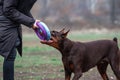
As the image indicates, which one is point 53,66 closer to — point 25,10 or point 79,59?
point 79,59

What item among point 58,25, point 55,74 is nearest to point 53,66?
point 55,74

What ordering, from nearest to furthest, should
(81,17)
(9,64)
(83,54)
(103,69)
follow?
(9,64) → (83,54) → (103,69) → (81,17)

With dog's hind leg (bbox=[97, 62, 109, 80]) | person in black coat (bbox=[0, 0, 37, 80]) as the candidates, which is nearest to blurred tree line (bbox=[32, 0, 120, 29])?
dog's hind leg (bbox=[97, 62, 109, 80])

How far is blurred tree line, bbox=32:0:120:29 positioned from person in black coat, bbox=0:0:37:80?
32.9m

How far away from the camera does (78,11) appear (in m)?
47.4

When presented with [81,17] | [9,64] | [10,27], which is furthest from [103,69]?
[81,17]

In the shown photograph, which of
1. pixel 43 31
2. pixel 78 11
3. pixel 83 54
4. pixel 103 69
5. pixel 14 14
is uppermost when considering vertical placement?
pixel 14 14

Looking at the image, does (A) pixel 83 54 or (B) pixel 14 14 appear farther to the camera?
(A) pixel 83 54

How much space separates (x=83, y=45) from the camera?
10.7 metres

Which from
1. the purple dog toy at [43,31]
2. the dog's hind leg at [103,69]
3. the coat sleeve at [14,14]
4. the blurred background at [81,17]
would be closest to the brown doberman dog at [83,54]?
the dog's hind leg at [103,69]

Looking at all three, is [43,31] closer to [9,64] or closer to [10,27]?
[10,27]

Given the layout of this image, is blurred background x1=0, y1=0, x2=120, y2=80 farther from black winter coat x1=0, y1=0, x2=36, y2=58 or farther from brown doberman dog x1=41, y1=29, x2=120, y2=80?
black winter coat x1=0, y1=0, x2=36, y2=58

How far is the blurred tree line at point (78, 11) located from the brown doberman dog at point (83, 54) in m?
31.1

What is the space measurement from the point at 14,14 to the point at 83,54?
209 cm
